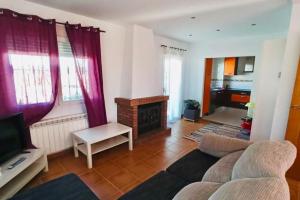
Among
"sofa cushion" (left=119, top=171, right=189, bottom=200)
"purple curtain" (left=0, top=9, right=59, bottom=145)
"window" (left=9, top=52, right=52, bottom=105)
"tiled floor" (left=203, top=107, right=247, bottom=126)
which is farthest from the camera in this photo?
"tiled floor" (left=203, top=107, right=247, bottom=126)

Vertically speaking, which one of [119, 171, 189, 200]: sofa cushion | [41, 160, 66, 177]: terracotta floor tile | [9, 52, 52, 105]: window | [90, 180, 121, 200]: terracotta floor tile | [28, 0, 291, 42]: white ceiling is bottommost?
[90, 180, 121, 200]: terracotta floor tile

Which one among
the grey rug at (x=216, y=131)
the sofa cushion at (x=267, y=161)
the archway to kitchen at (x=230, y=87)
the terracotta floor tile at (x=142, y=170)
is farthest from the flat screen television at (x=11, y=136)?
the archway to kitchen at (x=230, y=87)

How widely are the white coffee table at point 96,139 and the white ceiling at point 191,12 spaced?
191cm

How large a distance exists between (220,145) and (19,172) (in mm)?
2228

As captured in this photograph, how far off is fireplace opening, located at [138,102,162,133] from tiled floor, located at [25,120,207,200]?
198mm

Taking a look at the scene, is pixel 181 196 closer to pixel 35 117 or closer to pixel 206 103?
pixel 35 117

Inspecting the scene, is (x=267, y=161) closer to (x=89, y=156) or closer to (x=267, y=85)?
(x=89, y=156)

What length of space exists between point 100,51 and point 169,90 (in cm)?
232

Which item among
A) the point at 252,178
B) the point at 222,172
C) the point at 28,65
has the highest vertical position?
the point at 28,65

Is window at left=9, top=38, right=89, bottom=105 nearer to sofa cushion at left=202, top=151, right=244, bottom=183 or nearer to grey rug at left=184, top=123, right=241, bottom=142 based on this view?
sofa cushion at left=202, top=151, right=244, bottom=183

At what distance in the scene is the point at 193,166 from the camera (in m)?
1.77

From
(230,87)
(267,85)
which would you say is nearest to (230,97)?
(230,87)

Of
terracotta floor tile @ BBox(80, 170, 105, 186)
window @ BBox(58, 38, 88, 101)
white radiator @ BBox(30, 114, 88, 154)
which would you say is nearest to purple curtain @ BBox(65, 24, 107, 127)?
window @ BBox(58, 38, 88, 101)

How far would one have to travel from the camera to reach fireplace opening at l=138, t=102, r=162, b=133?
3.46 meters
